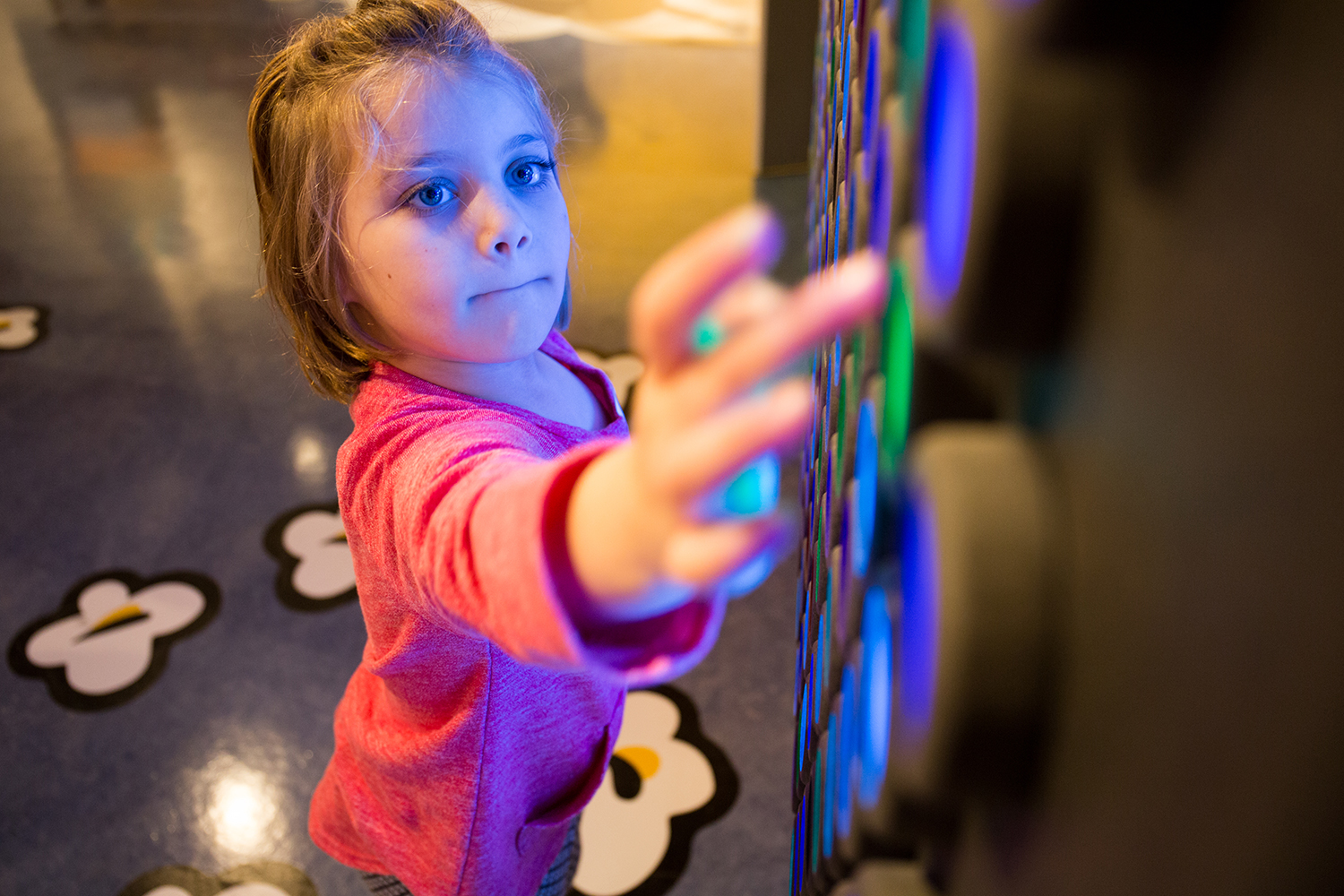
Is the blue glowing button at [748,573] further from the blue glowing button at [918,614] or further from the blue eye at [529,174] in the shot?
the blue eye at [529,174]

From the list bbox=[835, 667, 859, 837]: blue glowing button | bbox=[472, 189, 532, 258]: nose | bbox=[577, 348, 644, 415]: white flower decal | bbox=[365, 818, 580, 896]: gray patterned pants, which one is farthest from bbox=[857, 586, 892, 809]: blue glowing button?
bbox=[577, 348, 644, 415]: white flower decal

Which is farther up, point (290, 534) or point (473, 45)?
point (473, 45)

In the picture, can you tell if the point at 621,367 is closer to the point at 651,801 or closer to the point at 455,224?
the point at 651,801

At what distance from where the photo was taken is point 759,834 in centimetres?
117

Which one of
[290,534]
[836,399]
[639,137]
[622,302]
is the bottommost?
[290,534]

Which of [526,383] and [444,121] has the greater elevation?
[444,121]

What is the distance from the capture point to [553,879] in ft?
2.77

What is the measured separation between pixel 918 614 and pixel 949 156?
3.3 inches

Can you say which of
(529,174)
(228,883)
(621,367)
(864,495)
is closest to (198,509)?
(228,883)

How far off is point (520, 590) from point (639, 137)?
2708mm

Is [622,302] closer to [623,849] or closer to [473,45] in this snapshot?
[623,849]

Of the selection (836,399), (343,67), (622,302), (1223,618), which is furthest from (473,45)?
(622,302)

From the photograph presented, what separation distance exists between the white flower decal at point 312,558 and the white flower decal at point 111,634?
11 centimetres

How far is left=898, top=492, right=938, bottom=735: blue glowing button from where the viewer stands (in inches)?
6.0
